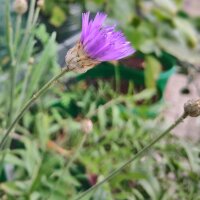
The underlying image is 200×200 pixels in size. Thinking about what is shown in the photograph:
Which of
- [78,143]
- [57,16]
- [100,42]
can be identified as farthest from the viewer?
[57,16]

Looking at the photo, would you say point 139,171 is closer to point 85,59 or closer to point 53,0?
point 85,59

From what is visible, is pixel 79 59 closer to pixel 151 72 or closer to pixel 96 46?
pixel 96 46

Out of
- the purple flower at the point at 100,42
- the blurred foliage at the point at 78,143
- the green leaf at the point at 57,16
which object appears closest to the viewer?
the purple flower at the point at 100,42

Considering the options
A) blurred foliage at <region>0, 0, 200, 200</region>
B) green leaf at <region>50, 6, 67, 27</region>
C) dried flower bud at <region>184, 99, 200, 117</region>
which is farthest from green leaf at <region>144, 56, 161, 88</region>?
dried flower bud at <region>184, 99, 200, 117</region>

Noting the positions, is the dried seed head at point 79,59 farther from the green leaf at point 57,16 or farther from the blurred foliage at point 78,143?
the green leaf at point 57,16

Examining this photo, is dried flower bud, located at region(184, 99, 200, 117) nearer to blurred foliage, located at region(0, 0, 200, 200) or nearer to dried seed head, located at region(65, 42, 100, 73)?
dried seed head, located at region(65, 42, 100, 73)

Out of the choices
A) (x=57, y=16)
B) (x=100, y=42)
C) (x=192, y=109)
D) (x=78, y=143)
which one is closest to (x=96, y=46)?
(x=100, y=42)

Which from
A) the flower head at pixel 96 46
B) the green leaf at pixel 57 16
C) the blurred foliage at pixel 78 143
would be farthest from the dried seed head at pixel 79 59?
the green leaf at pixel 57 16

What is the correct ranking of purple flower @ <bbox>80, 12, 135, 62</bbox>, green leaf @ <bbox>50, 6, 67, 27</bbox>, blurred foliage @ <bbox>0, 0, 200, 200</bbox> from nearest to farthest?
purple flower @ <bbox>80, 12, 135, 62</bbox> < blurred foliage @ <bbox>0, 0, 200, 200</bbox> < green leaf @ <bbox>50, 6, 67, 27</bbox>
